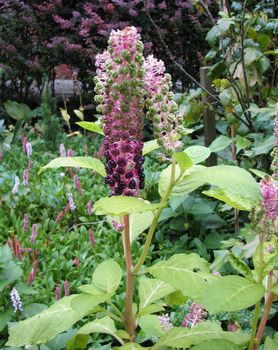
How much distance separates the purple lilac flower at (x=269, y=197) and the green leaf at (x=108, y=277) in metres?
0.61

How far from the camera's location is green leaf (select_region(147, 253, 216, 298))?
163cm

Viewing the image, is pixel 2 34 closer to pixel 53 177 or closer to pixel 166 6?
pixel 166 6

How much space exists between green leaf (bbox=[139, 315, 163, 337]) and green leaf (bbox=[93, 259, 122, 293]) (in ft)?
0.94

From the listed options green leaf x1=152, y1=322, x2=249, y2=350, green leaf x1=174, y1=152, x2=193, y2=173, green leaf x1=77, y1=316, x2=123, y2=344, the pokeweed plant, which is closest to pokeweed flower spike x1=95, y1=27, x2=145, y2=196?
the pokeweed plant

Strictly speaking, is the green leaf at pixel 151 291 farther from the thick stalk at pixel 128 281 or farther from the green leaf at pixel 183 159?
the green leaf at pixel 183 159

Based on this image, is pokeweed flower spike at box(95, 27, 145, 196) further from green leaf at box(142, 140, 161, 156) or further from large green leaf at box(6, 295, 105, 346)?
large green leaf at box(6, 295, 105, 346)

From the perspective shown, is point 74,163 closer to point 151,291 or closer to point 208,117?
point 151,291

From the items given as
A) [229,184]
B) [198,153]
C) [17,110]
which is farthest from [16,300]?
[17,110]

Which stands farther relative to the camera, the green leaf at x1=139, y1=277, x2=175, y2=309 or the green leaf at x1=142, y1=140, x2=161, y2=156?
the green leaf at x1=139, y1=277, x2=175, y2=309

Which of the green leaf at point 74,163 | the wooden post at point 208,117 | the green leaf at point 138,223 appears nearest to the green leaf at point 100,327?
the green leaf at point 138,223

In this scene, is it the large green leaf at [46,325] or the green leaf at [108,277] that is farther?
the green leaf at [108,277]

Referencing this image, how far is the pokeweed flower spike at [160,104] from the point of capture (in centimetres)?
155

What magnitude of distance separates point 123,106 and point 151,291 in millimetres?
772

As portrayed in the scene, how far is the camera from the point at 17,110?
6832 millimetres
